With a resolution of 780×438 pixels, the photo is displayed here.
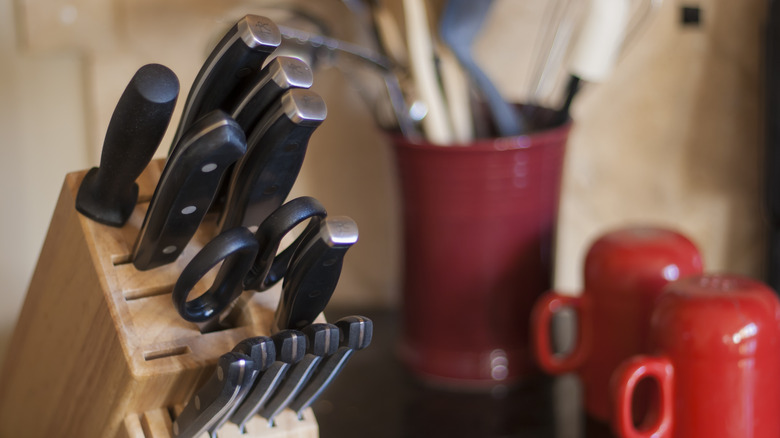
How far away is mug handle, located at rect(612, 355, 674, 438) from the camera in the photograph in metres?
0.53

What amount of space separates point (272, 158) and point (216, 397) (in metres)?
0.11

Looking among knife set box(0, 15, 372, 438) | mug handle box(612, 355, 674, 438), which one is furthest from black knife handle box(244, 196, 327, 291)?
mug handle box(612, 355, 674, 438)

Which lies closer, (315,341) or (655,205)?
(315,341)

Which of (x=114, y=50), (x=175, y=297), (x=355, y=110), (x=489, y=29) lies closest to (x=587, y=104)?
(x=489, y=29)

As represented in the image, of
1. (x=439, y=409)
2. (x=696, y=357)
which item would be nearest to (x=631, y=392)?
(x=696, y=357)

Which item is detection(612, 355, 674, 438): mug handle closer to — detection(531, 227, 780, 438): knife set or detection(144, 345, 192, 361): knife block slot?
detection(531, 227, 780, 438): knife set

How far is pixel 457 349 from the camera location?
2.29ft

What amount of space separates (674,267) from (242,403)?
0.35 metres

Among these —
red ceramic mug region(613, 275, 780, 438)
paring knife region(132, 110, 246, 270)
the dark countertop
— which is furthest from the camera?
the dark countertop

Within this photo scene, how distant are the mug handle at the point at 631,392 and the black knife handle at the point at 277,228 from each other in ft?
0.83

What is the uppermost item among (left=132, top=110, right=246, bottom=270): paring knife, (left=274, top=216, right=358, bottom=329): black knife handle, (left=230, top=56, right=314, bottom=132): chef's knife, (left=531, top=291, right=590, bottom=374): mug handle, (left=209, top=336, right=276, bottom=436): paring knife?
(left=230, top=56, right=314, bottom=132): chef's knife

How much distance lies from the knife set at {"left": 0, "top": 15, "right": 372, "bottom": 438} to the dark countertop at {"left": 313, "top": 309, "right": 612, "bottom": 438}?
249mm

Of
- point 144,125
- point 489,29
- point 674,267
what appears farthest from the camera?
point 489,29

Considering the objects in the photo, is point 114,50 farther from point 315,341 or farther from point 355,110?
point 315,341
